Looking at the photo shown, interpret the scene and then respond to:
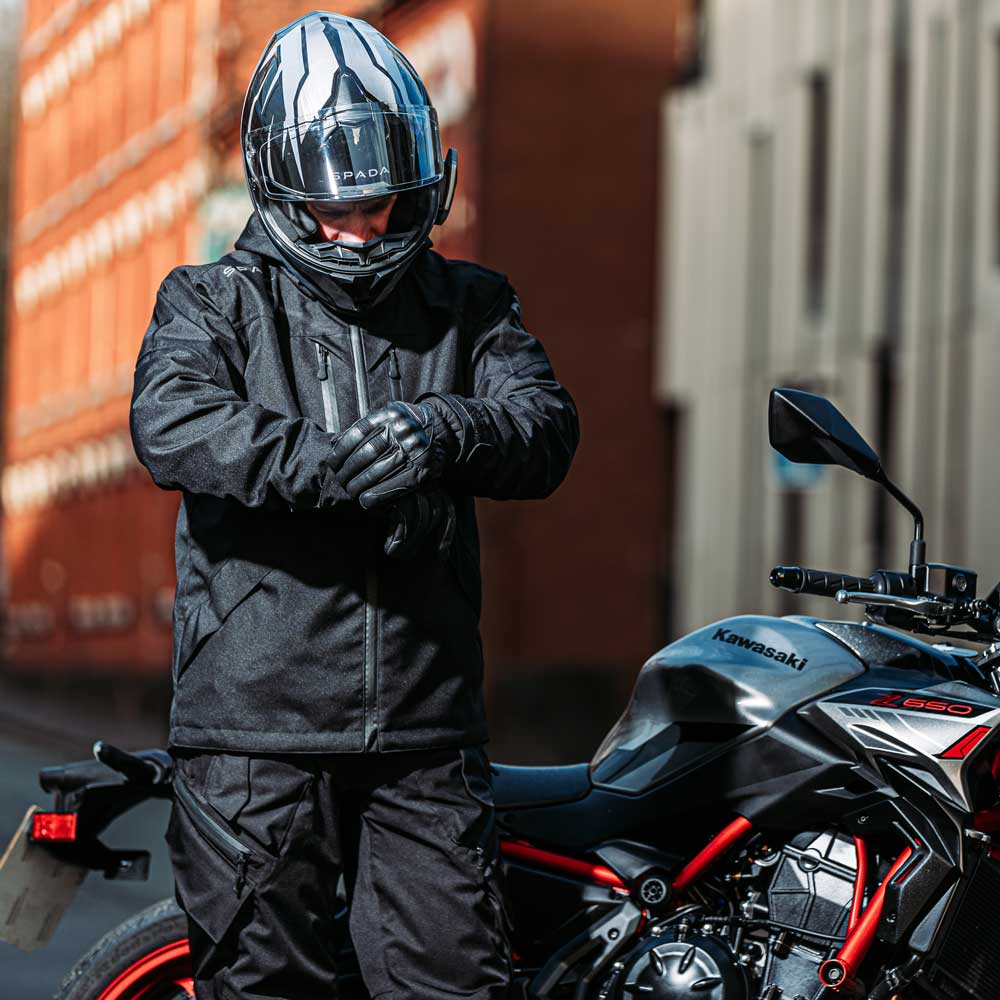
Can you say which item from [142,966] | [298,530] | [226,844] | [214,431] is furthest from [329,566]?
[142,966]

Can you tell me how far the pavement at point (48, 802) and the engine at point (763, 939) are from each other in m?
1.35

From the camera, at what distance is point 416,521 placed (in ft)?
10.0

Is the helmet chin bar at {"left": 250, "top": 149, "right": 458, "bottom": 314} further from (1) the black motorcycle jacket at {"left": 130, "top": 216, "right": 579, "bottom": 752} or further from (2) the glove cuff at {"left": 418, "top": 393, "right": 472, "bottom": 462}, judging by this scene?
(2) the glove cuff at {"left": 418, "top": 393, "right": 472, "bottom": 462}

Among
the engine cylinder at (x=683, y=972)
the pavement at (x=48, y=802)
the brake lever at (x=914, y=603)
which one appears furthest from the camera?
the pavement at (x=48, y=802)

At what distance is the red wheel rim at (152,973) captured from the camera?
3.76m

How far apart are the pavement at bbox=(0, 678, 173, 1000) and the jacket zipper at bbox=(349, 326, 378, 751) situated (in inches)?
46.7

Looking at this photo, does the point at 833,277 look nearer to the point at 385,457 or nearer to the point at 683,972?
the point at 683,972

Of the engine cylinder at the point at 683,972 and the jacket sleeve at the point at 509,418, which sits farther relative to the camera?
the engine cylinder at the point at 683,972

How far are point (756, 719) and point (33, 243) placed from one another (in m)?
41.0

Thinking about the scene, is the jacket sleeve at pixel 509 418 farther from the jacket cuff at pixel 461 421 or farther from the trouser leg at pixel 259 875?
the trouser leg at pixel 259 875

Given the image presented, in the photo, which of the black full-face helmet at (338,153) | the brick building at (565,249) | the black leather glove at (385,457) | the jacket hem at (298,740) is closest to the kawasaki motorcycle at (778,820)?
the jacket hem at (298,740)

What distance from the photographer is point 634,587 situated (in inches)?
816

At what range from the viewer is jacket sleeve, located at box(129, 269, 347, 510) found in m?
3.00

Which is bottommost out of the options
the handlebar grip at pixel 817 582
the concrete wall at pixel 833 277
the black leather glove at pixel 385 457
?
the handlebar grip at pixel 817 582
